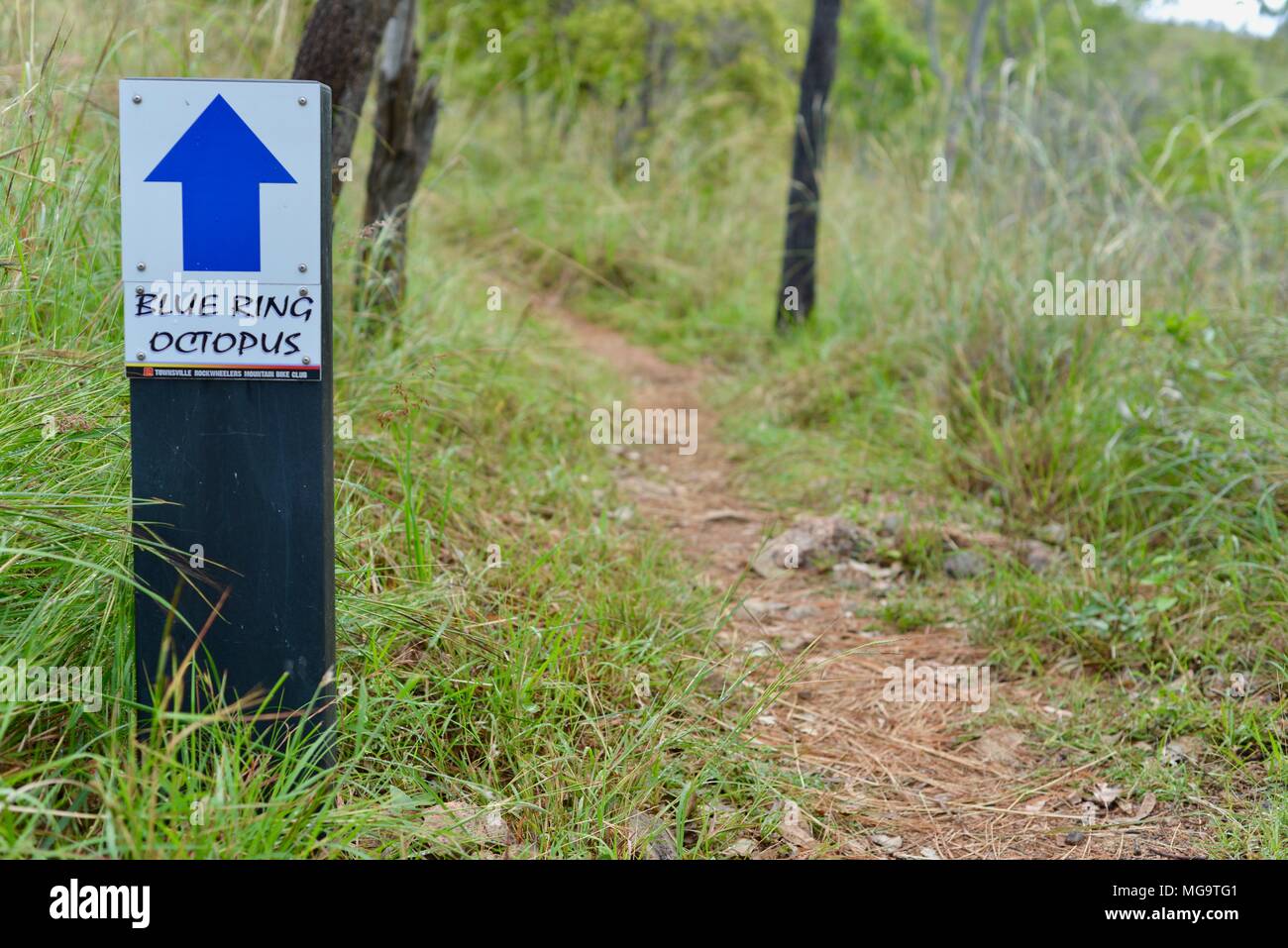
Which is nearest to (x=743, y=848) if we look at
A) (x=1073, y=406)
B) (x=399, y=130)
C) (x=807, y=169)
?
(x=1073, y=406)

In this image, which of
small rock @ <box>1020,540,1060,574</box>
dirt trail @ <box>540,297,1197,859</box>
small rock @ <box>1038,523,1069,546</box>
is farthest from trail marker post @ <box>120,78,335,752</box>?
small rock @ <box>1038,523,1069,546</box>

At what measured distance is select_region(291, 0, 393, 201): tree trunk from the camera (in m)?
3.45

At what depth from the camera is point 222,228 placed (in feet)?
5.93

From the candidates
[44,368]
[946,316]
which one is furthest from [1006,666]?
[44,368]

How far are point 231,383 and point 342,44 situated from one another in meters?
2.04

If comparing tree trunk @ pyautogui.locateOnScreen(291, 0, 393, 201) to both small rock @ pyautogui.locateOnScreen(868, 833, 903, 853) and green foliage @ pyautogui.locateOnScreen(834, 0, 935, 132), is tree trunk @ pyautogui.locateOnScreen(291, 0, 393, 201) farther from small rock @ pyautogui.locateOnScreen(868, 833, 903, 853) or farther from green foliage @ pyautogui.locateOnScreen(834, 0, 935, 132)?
green foliage @ pyautogui.locateOnScreen(834, 0, 935, 132)

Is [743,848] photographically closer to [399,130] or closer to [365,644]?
[365,644]

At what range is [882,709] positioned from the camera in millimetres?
2980

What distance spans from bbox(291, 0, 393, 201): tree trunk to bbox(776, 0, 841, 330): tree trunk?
3273 millimetres

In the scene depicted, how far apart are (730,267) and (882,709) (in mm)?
5192

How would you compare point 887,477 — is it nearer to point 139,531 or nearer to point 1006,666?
point 1006,666

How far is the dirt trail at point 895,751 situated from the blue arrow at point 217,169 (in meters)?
1.30
